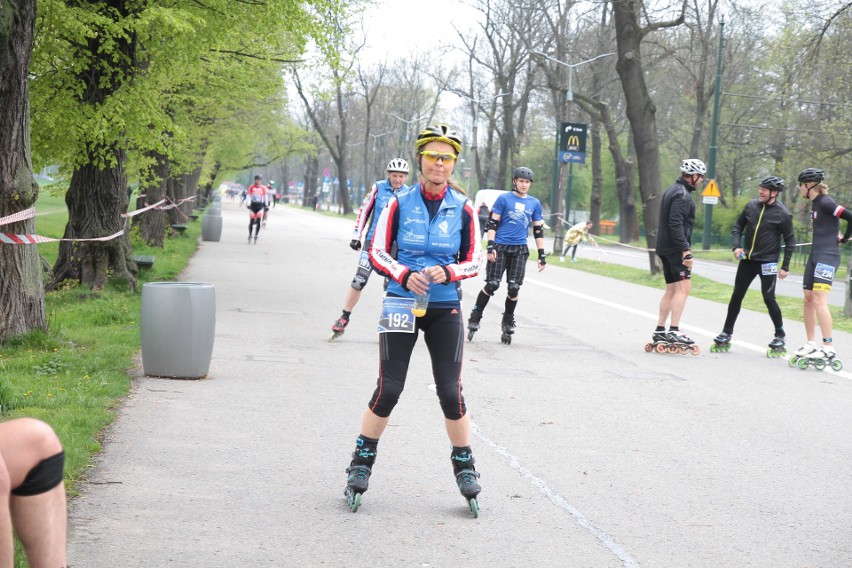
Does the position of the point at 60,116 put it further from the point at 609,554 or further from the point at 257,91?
the point at 609,554

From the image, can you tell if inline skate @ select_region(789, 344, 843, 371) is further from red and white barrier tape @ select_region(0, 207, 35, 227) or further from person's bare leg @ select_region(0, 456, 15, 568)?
person's bare leg @ select_region(0, 456, 15, 568)

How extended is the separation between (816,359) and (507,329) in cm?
326

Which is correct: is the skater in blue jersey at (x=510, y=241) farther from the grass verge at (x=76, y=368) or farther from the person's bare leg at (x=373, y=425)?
the person's bare leg at (x=373, y=425)

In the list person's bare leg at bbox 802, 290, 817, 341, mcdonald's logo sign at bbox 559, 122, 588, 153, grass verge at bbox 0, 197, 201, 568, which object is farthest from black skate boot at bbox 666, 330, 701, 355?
mcdonald's logo sign at bbox 559, 122, 588, 153

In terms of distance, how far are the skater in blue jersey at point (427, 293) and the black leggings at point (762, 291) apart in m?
7.73

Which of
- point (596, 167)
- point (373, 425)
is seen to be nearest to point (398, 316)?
point (373, 425)

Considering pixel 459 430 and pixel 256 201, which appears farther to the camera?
pixel 256 201

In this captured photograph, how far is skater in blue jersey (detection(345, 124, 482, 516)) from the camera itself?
226 inches

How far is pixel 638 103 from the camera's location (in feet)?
89.2

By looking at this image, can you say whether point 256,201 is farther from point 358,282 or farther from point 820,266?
point 820,266

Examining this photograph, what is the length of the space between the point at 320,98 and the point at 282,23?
7885mm

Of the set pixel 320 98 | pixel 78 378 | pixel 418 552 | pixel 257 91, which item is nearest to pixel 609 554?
pixel 418 552

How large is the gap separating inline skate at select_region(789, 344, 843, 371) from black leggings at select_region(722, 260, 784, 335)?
871 mm

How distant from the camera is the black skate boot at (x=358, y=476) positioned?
18.4ft
